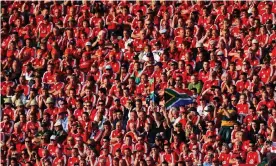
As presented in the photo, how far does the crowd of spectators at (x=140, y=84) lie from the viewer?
2483 centimetres

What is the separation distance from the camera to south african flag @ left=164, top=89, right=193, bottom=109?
2573 cm

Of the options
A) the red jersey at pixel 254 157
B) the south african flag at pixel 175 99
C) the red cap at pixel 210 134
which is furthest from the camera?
the south african flag at pixel 175 99

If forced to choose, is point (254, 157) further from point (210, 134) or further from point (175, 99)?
point (175, 99)

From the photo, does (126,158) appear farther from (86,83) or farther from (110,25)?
(110,25)

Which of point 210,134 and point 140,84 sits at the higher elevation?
point 140,84

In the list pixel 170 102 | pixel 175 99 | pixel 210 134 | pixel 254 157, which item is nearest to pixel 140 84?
pixel 170 102

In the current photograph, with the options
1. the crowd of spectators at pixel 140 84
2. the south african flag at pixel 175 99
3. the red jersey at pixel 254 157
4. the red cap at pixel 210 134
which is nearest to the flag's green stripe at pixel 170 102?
the south african flag at pixel 175 99

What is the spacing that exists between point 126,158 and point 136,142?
1.70 ft

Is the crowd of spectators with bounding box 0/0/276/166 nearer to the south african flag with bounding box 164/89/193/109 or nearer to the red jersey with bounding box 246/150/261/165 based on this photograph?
the red jersey with bounding box 246/150/261/165

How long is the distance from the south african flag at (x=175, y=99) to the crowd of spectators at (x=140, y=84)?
0.14 meters

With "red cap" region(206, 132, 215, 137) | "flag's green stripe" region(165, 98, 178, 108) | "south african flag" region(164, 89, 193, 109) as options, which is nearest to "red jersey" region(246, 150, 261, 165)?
"red cap" region(206, 132, 215, 137)

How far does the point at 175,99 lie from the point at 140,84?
1340mm

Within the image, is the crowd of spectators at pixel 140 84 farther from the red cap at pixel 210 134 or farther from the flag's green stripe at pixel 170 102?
the flag's green stripe at pixel 170 102

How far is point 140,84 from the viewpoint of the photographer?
26844 millimetres
